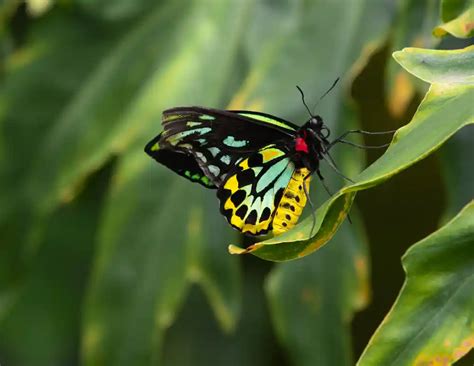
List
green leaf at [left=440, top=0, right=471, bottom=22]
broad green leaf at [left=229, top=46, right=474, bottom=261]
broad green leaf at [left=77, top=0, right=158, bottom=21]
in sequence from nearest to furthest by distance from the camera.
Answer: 1. broad green leaf at [left=229, top=46, right=474, bottom=261]
2. green leaf at [left=440, top=0, right=471, bottom=22]
3. broad green leaf at [left=77, top=0, right=158, bottom=21]

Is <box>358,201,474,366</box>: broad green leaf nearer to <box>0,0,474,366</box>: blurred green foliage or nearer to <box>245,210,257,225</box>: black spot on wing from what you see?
<box>245,210,257,225</box>: black spot on wing

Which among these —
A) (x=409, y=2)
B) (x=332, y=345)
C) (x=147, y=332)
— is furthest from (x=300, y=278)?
(x=409, y=2)

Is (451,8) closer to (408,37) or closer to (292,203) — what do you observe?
(292,203)

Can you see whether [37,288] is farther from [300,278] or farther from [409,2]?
[409,2]

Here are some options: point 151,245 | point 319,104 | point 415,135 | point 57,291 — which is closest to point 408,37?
point 319,104

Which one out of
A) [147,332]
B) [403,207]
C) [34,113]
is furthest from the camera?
[403,207]

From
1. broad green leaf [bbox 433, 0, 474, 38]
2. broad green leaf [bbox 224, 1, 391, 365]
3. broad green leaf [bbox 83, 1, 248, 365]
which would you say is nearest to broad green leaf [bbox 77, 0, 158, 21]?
broad green leaf [bbox 83, 1, 248, 365]

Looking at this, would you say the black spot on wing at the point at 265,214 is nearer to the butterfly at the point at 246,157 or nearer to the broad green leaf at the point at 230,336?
the butterfly at the point at 246,157
